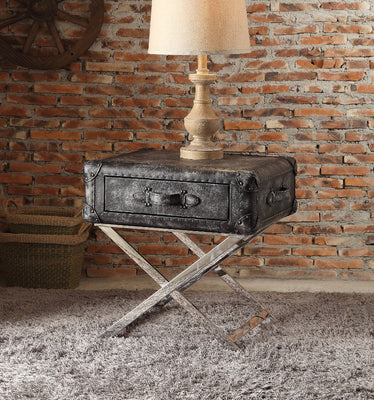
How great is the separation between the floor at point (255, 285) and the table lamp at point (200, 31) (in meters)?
1.03

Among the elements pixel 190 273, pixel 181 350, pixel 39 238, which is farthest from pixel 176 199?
pixel 39 238

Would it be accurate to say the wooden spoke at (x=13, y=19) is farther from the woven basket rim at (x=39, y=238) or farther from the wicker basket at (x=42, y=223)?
the woven basket rim at (x=39, y=238)

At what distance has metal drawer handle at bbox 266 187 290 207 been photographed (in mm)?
2742

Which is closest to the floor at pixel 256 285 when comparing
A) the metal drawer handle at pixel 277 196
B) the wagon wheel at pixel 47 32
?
the metal drawer handle at pixel 277 196

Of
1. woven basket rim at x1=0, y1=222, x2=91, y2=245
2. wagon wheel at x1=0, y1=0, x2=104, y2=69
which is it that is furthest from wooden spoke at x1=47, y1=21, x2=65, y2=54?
woven basket rim at x1=0, y1=222, x2=91, y2=245

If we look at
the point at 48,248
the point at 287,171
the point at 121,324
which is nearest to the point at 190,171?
the point at 287,171

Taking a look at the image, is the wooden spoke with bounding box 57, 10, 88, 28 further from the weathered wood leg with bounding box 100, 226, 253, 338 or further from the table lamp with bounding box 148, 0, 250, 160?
the weathered wood leg with bounding box 100, 226, 253, 338

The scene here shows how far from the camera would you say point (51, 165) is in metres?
3.83

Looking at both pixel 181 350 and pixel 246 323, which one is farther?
pixel 246 323

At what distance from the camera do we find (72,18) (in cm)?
365

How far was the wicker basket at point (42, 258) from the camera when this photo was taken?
3.55m

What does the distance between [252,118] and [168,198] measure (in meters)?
1.20

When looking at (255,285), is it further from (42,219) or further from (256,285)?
(42,219)

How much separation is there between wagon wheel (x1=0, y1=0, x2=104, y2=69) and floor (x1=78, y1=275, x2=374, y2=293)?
A: 110 cm
